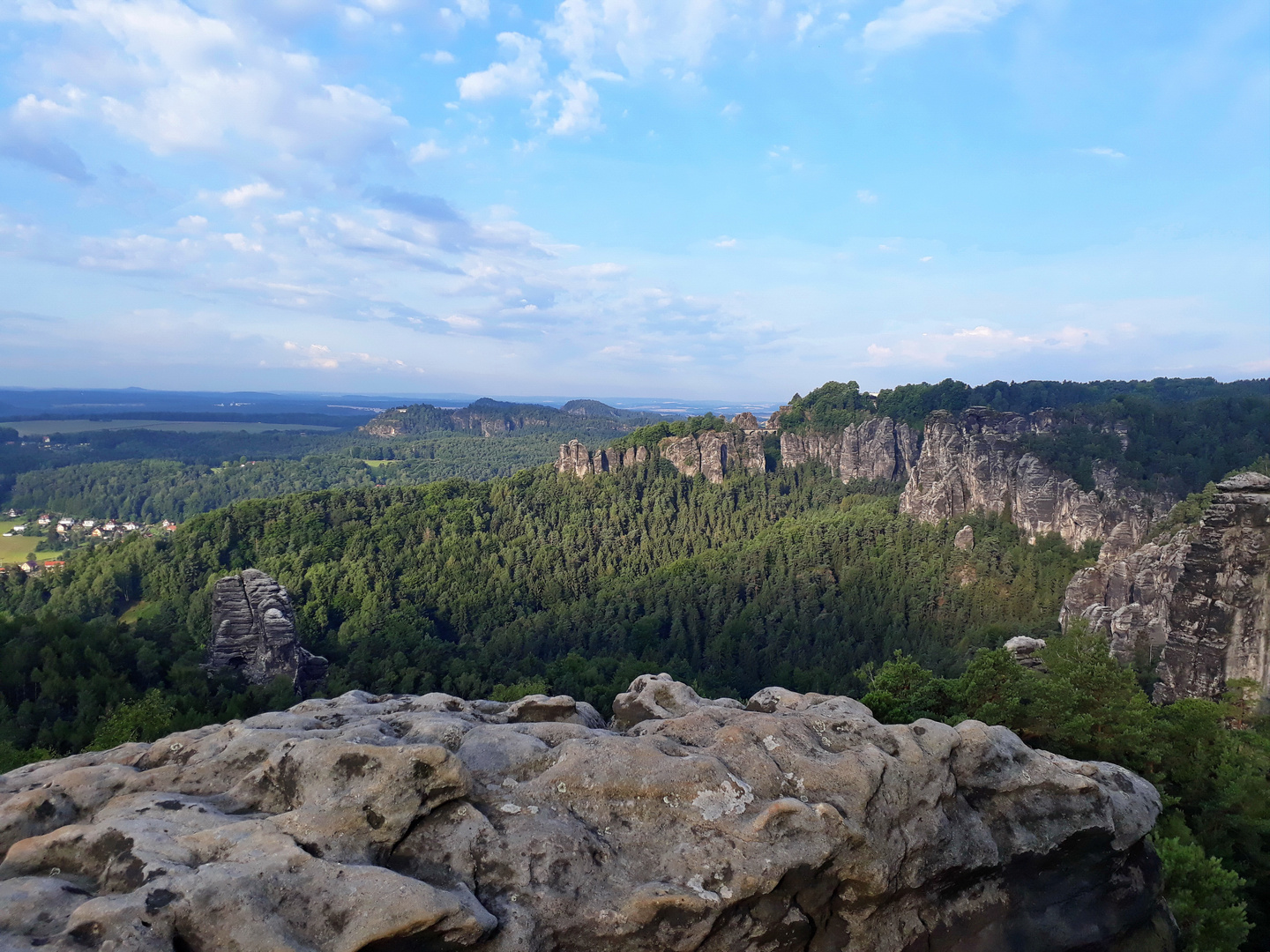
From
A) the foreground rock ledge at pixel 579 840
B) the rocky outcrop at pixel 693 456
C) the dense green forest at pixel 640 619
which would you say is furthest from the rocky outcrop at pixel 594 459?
the foreground rock ledge at pixel 579 840

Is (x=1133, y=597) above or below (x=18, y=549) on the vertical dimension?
above

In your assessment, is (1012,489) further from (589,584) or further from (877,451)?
(589,584)

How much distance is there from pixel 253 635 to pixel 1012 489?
8585cm

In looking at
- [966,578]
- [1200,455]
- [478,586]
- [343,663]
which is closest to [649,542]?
[478,586]

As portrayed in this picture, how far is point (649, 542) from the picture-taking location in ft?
374

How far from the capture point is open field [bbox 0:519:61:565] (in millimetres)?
112488

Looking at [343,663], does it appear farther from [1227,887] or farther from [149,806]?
[1227,887]

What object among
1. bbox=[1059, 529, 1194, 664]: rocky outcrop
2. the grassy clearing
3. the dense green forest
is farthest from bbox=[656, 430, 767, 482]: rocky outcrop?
the grassy clearing

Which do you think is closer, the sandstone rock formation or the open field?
the sandstone rock formation

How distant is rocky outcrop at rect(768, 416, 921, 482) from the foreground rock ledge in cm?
11258

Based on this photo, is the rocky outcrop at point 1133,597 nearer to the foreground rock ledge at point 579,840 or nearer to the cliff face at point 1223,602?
the cliff face at point 1223,602

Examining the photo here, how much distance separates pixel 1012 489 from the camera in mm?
81625

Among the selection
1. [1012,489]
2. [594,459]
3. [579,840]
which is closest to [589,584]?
[594,459]

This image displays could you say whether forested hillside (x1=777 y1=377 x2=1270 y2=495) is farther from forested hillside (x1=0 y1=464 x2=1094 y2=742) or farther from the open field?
the open field
